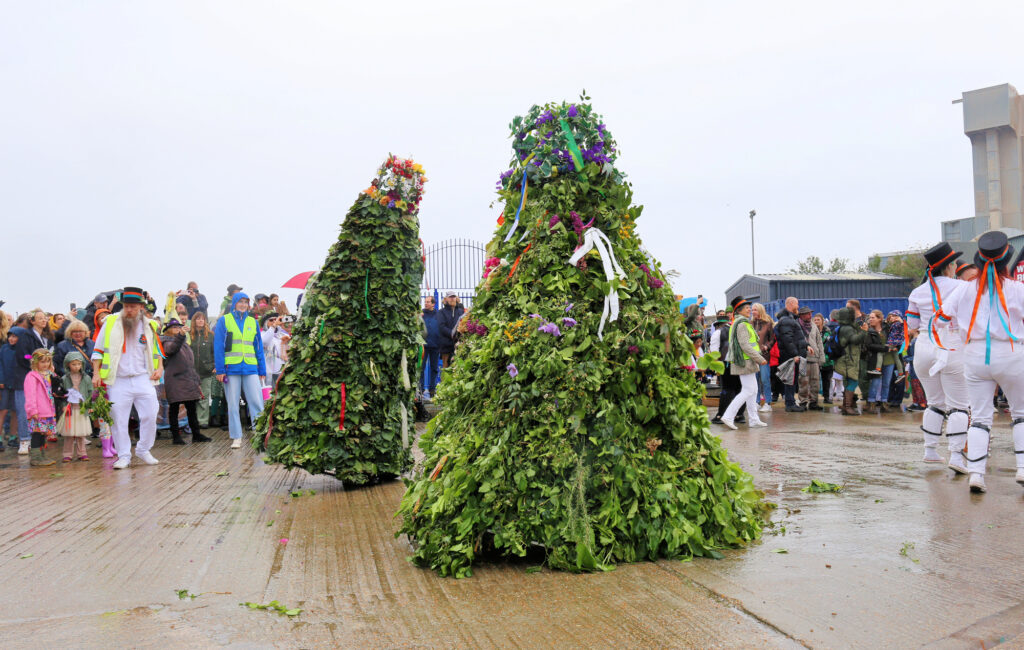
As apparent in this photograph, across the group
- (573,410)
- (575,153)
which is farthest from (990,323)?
(573,410)

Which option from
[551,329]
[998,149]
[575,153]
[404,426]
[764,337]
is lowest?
[404,426]

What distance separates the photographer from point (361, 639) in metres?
3.47

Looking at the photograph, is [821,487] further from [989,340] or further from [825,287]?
[825,287]

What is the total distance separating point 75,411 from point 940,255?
33.9 feet

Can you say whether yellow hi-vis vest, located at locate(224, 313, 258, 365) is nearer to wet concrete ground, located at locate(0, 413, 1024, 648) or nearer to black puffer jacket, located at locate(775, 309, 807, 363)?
wet concrete ground, located at locate(0, 413, 1024, 648)

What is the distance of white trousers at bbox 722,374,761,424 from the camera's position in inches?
473

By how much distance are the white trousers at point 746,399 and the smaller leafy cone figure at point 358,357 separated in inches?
243

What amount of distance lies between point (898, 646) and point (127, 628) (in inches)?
132

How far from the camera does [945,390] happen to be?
24.1ft

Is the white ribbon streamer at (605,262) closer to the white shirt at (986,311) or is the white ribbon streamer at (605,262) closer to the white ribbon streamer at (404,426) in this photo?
the white ribbon streamer at (404,426)

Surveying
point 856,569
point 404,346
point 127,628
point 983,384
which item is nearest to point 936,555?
point 856,569

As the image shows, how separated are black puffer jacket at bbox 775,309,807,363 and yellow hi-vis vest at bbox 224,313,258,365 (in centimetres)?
920

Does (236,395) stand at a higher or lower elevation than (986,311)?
lower

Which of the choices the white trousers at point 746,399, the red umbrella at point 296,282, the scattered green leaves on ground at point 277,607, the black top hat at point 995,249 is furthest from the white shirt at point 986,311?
the red umbrella at point 296,282
